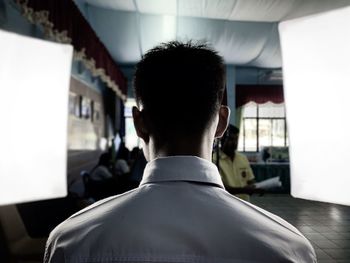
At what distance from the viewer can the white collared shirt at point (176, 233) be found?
0.45 meters

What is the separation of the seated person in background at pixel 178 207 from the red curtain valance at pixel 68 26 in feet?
6.50

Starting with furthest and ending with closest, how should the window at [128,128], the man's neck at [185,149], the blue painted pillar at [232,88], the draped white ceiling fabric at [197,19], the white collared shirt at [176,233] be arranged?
the window at [128,128]
the blue painted pillar at [232,88]
the draped white ceiling fabric at [197,19]
the man's neck at [185,149]
the white collared shirt at [176,233]

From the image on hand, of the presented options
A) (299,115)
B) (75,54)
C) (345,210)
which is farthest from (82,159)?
(299,115)

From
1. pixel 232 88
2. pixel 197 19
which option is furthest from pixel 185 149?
pixel 232 88

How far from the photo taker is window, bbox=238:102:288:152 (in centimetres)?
962

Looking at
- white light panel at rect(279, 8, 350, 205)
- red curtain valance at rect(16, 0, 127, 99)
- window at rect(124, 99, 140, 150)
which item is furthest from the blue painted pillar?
white light panel at rect(279, 8, 350, 205)

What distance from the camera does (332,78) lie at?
881mm

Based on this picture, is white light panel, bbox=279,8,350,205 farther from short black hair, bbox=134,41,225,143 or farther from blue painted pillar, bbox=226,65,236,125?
blue painted pillar, bbox=226,65,236,125

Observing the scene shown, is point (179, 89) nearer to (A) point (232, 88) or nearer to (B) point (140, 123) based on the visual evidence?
(B) point (140, 123)

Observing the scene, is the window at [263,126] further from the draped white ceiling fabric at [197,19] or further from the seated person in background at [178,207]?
the seated person in background at [178,207]

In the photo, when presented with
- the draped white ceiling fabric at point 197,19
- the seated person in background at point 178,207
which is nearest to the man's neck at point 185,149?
the seated person in background at point 178,207

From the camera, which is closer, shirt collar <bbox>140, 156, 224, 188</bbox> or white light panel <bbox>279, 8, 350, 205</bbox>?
shirt collar <bbox>140, 156, 224, 188</bbox>

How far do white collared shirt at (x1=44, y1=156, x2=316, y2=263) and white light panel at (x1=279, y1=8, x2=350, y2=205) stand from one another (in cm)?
47

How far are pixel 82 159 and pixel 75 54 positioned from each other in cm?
242
